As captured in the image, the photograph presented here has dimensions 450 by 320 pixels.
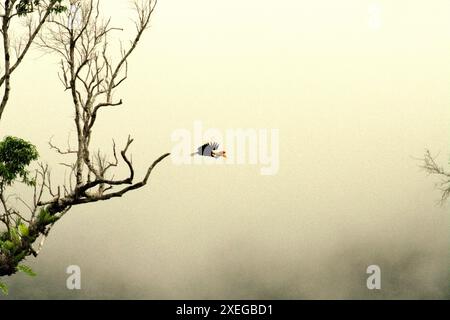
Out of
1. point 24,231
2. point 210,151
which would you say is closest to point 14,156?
point 24,231

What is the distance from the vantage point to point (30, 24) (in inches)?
584

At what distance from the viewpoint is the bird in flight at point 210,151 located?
43.9 ft

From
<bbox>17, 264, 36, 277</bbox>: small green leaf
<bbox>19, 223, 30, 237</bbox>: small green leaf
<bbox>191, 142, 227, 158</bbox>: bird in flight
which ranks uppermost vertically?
<bbox>191, 142, 227, 158</bbox>: bird in flight

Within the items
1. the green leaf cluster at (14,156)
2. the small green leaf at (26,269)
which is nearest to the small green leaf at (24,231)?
the small green leaf at (26,269)

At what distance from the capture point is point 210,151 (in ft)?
44.3

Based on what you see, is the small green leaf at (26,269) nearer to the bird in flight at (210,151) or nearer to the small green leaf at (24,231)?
the small green leaf at (24,231)

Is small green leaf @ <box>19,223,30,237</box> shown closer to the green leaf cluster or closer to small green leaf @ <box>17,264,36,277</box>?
small green leaf @ <box>17,264,36,277</box>

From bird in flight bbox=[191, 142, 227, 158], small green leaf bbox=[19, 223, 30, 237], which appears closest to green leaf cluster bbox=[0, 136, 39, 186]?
small green leaf bbox=[19, 223, 30, 237]

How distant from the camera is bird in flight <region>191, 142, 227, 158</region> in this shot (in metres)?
13.4

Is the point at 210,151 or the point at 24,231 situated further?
the point at 210,151

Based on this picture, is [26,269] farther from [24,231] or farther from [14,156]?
[14,156]
